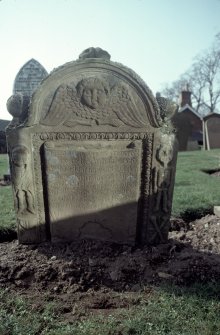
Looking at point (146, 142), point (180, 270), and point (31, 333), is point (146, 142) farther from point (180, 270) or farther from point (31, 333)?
point (31, 333)

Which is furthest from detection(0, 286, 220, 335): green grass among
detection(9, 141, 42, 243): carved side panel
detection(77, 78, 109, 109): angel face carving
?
detection(77, 78, 109, 109): angel face carving

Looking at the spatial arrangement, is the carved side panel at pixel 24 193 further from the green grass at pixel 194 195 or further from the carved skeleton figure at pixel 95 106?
the green grass at pixel 194 195

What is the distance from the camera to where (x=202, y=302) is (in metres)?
2.56

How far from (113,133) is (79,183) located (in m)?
0.69

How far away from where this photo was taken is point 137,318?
2.38m

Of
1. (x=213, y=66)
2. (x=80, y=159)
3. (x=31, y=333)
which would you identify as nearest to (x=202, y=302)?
(x=31, y=333)

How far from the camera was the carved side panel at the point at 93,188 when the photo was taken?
350cm

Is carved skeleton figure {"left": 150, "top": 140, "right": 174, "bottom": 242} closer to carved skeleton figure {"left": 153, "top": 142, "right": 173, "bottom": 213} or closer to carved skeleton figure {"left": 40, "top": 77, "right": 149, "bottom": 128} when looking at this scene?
carved skeleton figure {"left": 153, "top": 142, "right": 173, "bottom": 213}

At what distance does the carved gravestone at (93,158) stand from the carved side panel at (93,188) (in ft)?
0.04

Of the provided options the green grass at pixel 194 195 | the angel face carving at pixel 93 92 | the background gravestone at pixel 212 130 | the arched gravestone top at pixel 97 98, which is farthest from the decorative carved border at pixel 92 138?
the background gravestone at pixel 212 130

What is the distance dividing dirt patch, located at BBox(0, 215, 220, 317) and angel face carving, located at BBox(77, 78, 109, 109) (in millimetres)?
1619

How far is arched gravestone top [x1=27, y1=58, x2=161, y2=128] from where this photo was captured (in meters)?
3.30

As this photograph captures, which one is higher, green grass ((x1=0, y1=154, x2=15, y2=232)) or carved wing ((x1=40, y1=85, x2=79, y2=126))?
carved wing ((x1=40, y1=85, x2=79, y2=126))

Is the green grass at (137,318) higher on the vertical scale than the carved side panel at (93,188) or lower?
lower
